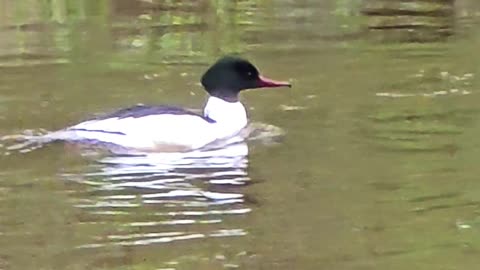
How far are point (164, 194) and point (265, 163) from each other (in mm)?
1333

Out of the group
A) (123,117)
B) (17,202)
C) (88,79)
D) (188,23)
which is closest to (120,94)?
(88,79)

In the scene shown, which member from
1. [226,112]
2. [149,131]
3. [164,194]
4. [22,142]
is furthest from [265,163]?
[22,142]

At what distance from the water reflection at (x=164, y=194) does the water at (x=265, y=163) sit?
18mm

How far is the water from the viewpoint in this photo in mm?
8656

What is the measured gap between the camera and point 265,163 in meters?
11.3

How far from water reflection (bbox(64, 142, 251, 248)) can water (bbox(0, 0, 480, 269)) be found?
2 cm

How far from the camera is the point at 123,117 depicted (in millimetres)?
12109

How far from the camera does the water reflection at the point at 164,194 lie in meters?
9.15

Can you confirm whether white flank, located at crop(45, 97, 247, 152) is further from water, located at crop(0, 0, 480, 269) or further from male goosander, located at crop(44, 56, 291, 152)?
water, located at crop(0, 0, 480, 269)

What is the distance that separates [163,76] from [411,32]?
4.17 meters

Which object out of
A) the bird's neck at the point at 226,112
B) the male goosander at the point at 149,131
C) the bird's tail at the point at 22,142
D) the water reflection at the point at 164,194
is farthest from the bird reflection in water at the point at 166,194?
the bird's tail at the point at 22,142

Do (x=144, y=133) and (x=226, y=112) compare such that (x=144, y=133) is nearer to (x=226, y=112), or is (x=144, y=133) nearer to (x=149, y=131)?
(x=149, y=131)

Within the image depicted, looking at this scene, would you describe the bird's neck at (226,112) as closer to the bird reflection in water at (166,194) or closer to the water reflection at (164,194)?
the bird reflection in water at (166,194)

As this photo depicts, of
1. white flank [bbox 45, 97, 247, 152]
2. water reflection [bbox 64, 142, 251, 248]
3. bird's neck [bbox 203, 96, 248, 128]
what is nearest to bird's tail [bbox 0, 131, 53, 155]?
white flank [bbox 45, 97, 247, 152]
